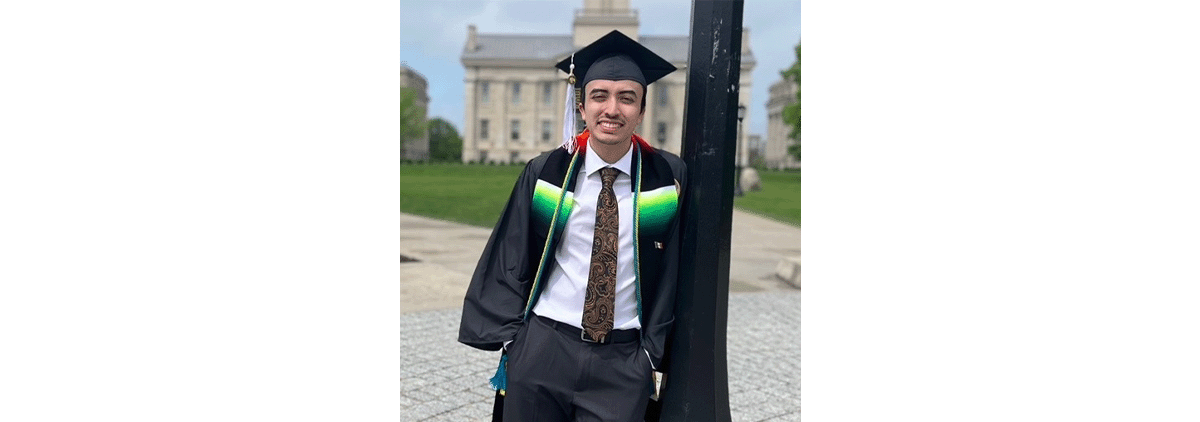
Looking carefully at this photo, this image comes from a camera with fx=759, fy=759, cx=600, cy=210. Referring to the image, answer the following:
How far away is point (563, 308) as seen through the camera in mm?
2549

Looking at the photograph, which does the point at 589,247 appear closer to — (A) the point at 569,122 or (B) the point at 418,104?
(A) the point at 569,122

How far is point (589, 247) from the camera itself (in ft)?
8.28

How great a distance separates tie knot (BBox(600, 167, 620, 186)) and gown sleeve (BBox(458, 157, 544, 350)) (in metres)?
0.23

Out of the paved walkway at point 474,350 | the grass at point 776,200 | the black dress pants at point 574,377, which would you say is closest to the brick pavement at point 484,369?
the paved walkway at point 474,350

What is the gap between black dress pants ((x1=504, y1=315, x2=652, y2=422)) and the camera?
2.51 meters

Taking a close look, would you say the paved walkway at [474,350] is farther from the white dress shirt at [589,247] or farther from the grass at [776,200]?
the grass at [776,200]

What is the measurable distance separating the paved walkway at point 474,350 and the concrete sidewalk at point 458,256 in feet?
0.06

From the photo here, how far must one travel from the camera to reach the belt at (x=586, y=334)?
2.52 m

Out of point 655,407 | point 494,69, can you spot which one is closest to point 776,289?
point 655,407

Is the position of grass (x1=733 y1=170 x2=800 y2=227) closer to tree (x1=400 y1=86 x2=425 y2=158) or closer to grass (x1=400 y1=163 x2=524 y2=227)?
grass (x1=400 y1=163 x2=524 y2=227)

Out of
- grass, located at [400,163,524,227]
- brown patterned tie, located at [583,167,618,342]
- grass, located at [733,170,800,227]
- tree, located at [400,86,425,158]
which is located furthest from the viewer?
tree, located at [400,86,425,158]

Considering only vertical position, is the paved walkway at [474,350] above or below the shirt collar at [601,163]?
below

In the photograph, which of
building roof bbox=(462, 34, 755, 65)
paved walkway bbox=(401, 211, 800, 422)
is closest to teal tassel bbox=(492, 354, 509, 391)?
paved walkway bbox=(401, 211, 800, 422)

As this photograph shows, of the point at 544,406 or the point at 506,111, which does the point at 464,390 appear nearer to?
the point at 544,406
